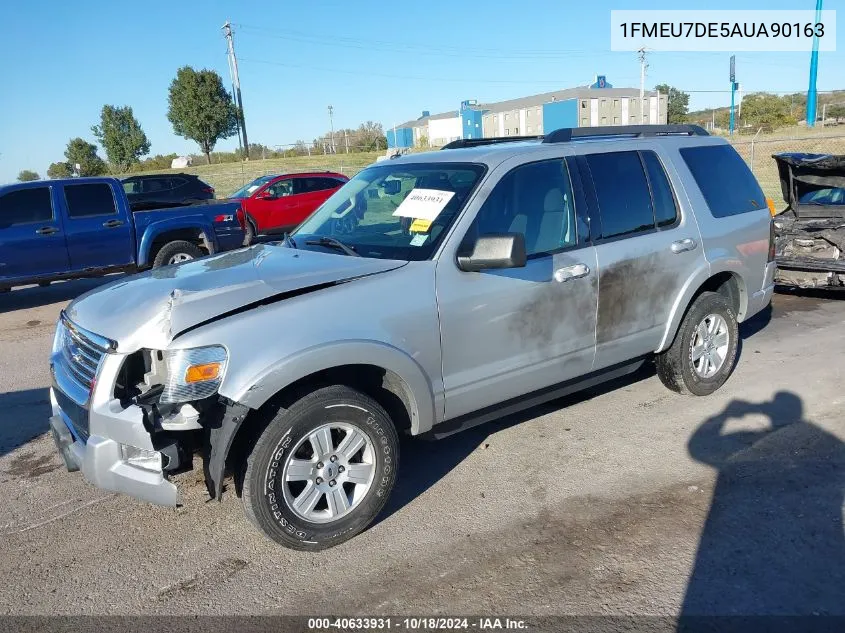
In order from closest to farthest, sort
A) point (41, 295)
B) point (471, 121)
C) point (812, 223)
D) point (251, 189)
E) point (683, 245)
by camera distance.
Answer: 1. point (683, 245)
2. point (812, 223)
3. point (41, 295)
4. point (251, 189)
5. point (471, 121)

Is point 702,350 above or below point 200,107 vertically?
below

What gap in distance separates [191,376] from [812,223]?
7.81 meters

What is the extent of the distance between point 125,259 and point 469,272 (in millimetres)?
8264

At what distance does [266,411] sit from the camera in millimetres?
3221

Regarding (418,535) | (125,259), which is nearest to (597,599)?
(418,535)

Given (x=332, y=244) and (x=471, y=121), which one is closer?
(x=332, y=244)

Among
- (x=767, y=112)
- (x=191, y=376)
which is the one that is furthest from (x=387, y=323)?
(x=767, y=112)

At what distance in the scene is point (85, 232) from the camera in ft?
33.2

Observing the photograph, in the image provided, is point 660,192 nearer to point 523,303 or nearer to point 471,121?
point 523,303

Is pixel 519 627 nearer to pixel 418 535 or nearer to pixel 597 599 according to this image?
pixel 597 599

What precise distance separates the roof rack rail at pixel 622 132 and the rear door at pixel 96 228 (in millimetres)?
7767

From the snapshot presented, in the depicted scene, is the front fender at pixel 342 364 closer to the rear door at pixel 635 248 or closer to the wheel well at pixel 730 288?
the rear door at pixel 635 248

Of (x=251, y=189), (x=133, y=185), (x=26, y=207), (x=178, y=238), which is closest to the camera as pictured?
(x=26, y=207)

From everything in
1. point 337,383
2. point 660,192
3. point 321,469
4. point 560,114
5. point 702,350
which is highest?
point 560,114
